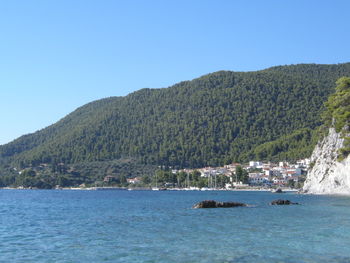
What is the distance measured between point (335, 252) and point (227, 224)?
38.7 feet

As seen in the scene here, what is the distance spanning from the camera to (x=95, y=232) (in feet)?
92.8

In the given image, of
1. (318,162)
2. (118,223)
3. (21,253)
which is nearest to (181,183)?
(318,162)

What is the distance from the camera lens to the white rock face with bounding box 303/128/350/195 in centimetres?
7169

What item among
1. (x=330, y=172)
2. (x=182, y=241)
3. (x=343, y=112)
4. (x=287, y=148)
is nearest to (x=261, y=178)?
(x=287, y=148)

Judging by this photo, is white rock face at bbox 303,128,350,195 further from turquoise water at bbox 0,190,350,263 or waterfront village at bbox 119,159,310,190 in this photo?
waterfront village at bbox 119,159,310,190

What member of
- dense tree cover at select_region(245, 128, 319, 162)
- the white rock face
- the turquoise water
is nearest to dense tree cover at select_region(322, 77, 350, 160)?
the white rock face

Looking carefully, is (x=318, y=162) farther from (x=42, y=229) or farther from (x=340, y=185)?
(x=42, y=229)

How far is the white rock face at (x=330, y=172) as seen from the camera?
71688 millimetres

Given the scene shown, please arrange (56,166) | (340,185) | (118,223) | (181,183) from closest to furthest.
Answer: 1. (118,223)
2. (340,185)
3. (181,183)
4. (56,166)

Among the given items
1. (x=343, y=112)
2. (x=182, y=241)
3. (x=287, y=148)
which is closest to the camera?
(x=182, y=241)

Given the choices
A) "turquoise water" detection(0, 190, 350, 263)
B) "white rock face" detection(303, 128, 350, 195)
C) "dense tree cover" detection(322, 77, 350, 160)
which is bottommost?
"turquoise water" detection(0, 190, 350, 263)

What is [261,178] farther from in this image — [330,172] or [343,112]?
[343,112]

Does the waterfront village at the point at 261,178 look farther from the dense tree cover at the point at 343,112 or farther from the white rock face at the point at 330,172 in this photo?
the dense tree cover at the point at 343,112

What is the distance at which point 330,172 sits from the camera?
77.2 meters
